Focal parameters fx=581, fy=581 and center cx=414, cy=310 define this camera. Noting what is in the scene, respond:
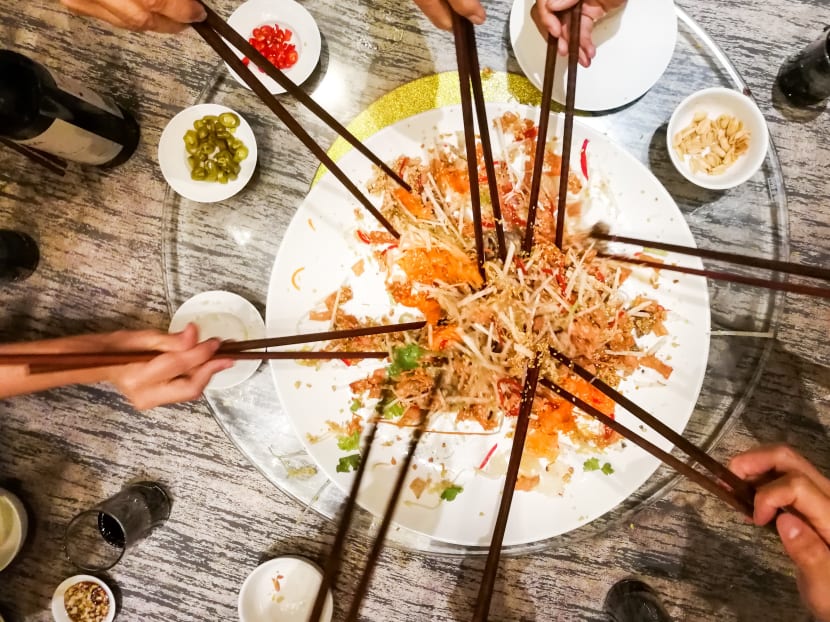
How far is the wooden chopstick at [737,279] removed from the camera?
1.15m

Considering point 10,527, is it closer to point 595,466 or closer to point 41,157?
point 41,157

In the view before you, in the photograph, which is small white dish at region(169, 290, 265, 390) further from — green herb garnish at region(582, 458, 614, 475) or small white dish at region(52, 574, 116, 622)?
green herb garnish at region(582, 458, 614, 475)

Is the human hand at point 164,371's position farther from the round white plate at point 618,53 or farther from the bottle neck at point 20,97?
the round white plate at point 618,53

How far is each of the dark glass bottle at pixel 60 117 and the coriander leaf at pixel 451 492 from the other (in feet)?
5.40

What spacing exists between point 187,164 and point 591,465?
1.65 metres

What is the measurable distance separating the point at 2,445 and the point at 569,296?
2.13 metres

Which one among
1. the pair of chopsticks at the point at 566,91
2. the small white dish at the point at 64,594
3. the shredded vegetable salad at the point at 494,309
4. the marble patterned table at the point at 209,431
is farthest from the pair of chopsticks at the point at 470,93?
the small white dish at the point at 64,594

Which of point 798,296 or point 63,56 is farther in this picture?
point 63,56

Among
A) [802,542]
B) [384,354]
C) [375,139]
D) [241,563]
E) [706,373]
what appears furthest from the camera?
[241,563]

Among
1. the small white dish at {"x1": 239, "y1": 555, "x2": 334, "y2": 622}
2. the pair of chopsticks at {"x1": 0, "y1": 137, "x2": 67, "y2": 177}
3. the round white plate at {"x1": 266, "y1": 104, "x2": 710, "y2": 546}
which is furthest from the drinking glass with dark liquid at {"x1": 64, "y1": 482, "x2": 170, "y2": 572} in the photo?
the pair of chopsticks at {"x1": 0, "y1": 137, "x2": 67, "y2": 177}

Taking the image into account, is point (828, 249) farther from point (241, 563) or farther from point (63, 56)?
point (63, 56)

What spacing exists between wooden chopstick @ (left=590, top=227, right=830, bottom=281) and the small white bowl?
1.13ft

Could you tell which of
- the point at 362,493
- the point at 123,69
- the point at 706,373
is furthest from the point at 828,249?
the point at 123,69

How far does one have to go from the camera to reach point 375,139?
5.94ft
